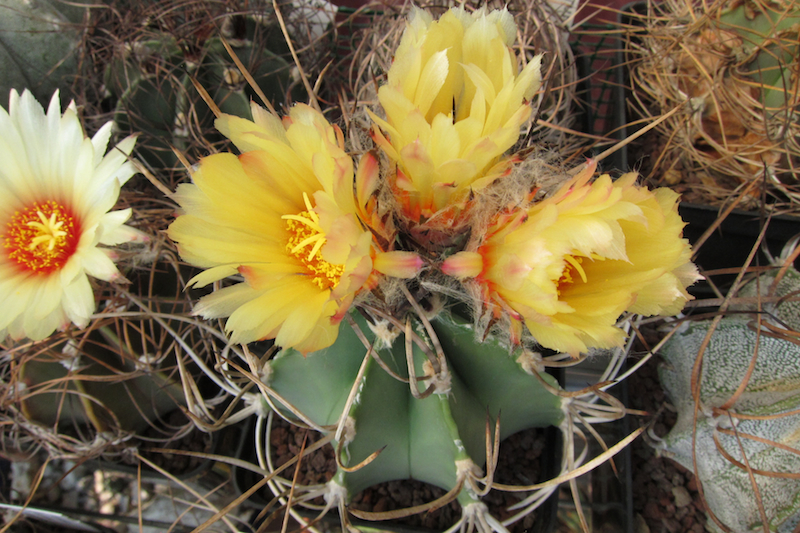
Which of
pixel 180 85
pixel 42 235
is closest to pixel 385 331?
pixel 42 235

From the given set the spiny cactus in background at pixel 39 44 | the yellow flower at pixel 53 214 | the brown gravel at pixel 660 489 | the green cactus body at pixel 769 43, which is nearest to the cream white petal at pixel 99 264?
the yellow flower at pixel 53 214

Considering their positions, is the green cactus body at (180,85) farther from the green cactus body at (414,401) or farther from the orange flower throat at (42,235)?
the green cactus body at (414,401)

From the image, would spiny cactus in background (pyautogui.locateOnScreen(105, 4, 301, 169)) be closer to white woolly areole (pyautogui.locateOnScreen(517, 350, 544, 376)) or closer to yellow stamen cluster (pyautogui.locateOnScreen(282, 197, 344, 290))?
yellow stamen cluster (pyautogui.locateOnScreen(282, 197, 344, 290))

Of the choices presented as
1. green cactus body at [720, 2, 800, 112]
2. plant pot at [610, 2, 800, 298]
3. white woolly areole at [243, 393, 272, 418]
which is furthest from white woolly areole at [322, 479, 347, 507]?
green cactus body at [720, 2, 800, 112]

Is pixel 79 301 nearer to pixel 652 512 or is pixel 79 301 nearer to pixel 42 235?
pixel 42 235

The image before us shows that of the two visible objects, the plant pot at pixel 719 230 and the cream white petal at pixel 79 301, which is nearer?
the cream white petal at pixel 79 301
